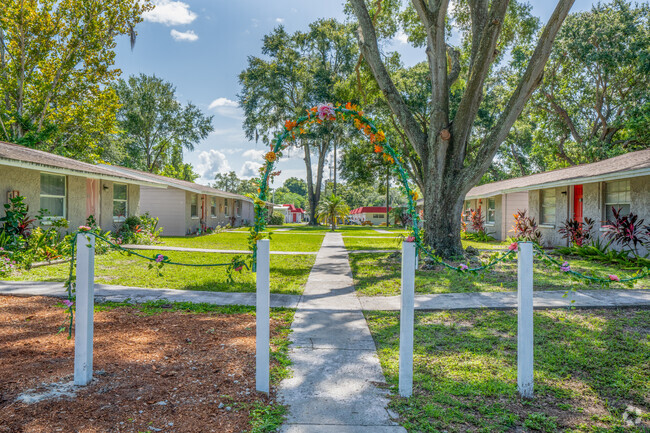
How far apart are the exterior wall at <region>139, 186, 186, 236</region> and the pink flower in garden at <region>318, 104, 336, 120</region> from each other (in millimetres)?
16768

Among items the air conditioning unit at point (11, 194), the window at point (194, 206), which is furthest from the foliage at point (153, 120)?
the air conditioning unit at point (11, 194)

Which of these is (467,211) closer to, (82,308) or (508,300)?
(508,300)

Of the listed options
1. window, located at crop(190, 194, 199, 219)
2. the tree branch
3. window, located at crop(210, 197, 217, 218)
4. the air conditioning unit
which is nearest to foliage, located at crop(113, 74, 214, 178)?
window, located at crop(210, 197, 217, 218)

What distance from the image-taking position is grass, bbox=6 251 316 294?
291 inches

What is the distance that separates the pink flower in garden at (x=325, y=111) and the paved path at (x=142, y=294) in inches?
121

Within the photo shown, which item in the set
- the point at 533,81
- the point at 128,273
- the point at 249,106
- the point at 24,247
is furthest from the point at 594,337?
the point at 249,106

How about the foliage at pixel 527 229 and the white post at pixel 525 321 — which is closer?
the white post at pixel 525 321

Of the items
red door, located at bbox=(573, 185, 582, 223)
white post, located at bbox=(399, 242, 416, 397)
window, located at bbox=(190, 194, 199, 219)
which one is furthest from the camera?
window, located at bbox=(190, 194, 199, 219)

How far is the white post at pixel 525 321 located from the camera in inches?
122

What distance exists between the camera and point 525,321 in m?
3.12

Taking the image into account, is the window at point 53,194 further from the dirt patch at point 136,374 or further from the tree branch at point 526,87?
the tree branch at point 526,87

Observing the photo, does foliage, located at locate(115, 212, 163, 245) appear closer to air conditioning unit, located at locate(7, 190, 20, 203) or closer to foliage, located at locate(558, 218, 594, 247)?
air conditioning unit, located at locate(7, 190, 20, 203)

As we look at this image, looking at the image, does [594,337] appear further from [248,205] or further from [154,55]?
[248,205]

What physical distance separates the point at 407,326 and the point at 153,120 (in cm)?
3652
